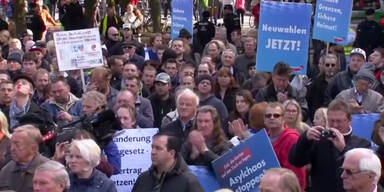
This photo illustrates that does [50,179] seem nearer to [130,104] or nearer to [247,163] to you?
[247,163]

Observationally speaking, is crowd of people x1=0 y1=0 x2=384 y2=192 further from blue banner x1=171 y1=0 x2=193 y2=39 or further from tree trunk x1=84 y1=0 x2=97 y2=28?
tree trunk x1=84 y1=0 x2=97 y2=28

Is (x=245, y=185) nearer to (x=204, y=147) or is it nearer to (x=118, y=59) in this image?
(x=204, y=147)

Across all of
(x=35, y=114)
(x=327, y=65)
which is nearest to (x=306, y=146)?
(x=35, y=114)

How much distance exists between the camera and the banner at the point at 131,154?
30.2 feet

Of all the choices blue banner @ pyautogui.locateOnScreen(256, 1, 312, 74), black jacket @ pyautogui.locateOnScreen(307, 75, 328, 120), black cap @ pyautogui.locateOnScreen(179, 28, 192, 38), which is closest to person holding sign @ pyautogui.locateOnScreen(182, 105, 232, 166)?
blue banner @ pyautogui.locateOnScreen(256, 1, 312, 74)

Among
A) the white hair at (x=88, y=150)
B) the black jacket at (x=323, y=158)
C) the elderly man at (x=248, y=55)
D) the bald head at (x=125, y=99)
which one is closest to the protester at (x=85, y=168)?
the white hair at (x=88, y=150)

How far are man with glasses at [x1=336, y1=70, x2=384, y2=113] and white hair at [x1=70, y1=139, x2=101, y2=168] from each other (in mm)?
4711

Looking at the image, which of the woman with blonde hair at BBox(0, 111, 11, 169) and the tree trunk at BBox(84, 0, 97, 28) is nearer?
the woman with blonde hair at BBox(0, 111, 11, 169)

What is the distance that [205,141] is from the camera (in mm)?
8352

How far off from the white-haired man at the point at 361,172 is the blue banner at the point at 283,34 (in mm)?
5918

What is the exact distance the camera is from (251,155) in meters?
7.81

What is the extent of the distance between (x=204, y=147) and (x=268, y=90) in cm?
327

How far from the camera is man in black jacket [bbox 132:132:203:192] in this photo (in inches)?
271

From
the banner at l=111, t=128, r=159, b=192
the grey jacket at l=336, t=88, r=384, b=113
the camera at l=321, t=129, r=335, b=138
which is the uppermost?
the camera at l=321, t=129, r=335, b=138
